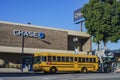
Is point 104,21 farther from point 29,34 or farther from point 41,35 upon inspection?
point 29,34

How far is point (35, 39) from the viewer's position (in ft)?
198

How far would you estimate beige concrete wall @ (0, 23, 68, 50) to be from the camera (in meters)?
56.6

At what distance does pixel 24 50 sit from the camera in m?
57.8

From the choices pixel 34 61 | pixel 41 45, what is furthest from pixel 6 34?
pixel 34 61

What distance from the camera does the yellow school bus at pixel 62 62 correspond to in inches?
Answer: 1540

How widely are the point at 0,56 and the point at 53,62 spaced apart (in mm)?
20028

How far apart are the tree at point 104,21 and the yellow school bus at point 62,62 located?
12.1m

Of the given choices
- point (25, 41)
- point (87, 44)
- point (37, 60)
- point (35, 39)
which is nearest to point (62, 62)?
point (37, 60)

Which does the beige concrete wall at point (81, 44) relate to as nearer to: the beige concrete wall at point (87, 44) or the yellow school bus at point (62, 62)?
the beige concrete wall at point (87, 44)

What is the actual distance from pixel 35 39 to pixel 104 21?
13472 mm

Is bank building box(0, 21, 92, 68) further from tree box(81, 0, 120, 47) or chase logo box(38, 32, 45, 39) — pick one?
tree box(81, 0, 120, 47)

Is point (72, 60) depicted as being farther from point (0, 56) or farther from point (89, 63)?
point (0, 56)

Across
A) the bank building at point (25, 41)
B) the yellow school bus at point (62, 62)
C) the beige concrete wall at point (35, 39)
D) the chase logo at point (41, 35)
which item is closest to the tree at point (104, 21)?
the beige concrete wall at point (35, 39)

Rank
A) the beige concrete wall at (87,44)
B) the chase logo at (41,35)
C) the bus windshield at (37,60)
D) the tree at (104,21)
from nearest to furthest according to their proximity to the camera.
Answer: the bus windshield at (37,60) < the tree at (104,21) < the chase logo at (41,35) < the beige concrete wall at (87,44)
